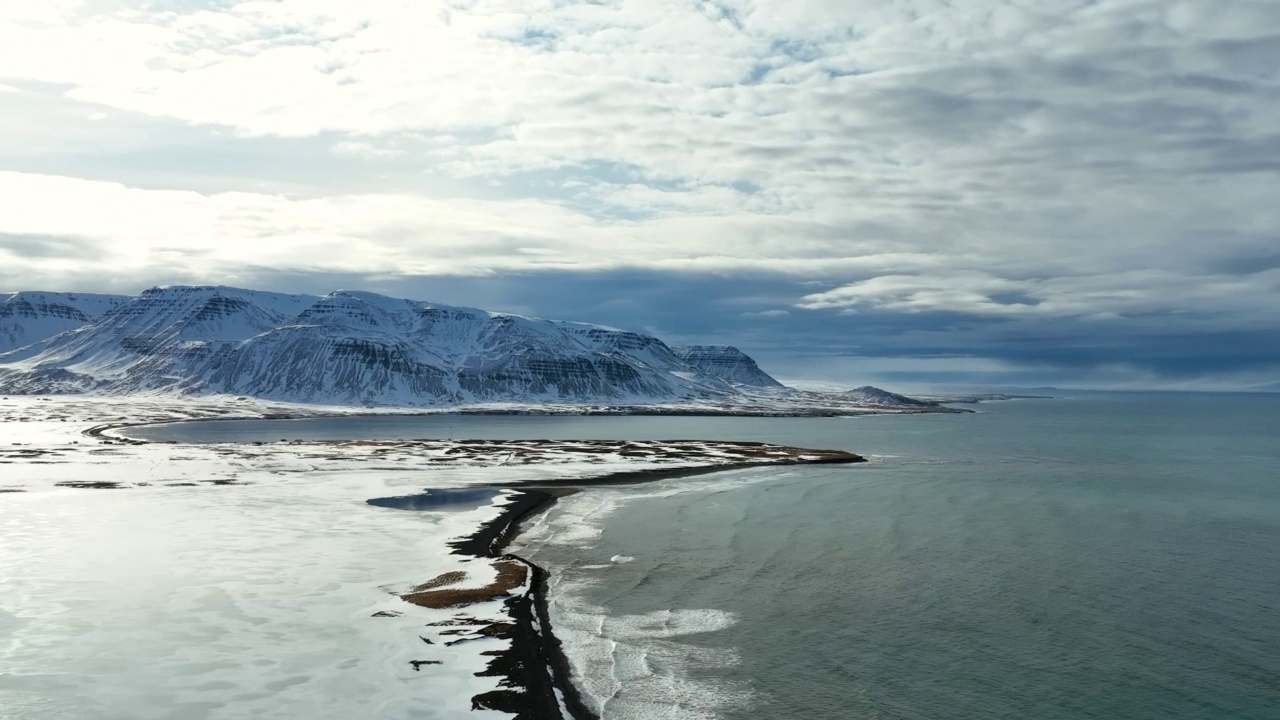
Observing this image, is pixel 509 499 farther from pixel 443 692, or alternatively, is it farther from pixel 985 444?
pixel 985 444

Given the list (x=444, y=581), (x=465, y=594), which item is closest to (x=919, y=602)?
(x=465, y=594)

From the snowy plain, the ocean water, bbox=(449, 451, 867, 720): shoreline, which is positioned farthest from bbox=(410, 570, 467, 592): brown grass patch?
the ocean water

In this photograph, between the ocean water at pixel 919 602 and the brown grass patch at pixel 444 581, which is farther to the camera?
the brown grass patch at pixel 444 581

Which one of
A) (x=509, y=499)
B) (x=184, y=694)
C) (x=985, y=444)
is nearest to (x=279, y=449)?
(x=509, y=499)

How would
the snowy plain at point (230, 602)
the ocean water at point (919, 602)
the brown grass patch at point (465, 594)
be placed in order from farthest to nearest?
the brown grass patch at point (465, 594)
the ocean water at point (919, 602)
the snowy plain at point (230, 602)

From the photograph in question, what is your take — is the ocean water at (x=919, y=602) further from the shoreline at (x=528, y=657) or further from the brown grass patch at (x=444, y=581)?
the brown grass patch at (x=444, y=581)

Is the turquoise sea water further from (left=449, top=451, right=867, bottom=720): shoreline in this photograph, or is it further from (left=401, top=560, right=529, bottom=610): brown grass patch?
(left=401, top=560, right=529, bottom=610): brown grass patch

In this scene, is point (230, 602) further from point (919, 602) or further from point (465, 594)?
point (919, 602)

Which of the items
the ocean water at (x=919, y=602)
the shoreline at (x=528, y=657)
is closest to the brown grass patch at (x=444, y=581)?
the shoreline at (x=528, y=657)
